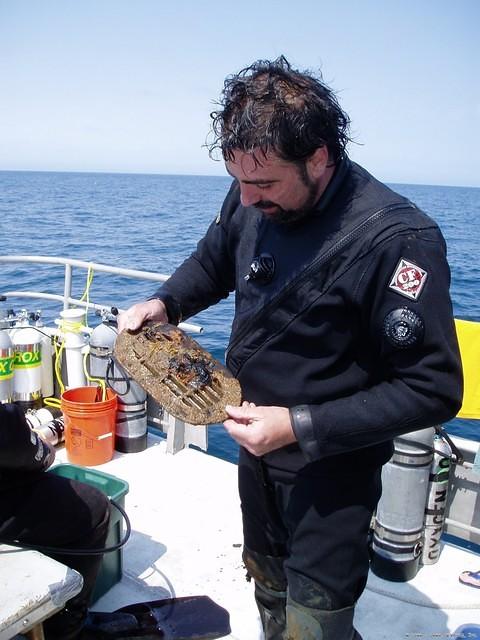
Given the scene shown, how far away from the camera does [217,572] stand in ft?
11.0

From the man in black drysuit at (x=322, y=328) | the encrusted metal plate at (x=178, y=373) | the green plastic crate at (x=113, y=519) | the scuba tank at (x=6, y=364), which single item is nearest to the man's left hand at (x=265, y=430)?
the man in black drysuit at (x=322, y=328)

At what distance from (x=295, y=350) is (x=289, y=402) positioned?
0.18 meters

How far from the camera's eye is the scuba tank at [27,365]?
477 cm

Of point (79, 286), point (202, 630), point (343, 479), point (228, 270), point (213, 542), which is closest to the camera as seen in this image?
point (343, 479)

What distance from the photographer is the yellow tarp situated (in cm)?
362

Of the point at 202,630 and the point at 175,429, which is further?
the point at 175,429

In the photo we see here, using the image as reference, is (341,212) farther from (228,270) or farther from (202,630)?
(202,630)

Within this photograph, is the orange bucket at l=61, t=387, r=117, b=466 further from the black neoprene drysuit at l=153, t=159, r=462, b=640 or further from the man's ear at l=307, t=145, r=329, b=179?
the man's ear at l=307, t=145, r=329, b=179

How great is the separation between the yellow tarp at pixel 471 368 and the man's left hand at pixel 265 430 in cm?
222

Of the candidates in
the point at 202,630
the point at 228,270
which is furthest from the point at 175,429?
the point at 228,270

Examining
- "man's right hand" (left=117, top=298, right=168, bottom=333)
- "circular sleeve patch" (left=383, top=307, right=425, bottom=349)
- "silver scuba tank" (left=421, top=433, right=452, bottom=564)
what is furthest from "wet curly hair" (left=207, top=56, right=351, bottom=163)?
"silver scuba tank" (left=421, top=433, right=452, bottom=564)

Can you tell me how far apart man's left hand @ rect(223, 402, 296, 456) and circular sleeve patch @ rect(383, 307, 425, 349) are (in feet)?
1.32

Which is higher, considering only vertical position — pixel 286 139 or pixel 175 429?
pixel 286 139

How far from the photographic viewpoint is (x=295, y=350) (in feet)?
6.18
